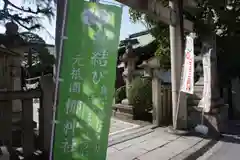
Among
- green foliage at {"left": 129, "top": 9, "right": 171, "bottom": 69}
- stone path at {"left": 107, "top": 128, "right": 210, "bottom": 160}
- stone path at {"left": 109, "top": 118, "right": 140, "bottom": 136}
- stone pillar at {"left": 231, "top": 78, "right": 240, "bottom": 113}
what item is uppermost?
green foliage at {"left": 129, "top": 9, "right": 171, "bottom": 69}

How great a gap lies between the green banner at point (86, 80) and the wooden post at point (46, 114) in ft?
2.40

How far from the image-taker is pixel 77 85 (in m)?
2.69

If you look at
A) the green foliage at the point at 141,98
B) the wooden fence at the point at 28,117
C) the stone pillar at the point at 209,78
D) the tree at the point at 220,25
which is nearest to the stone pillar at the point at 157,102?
the green foliage at the point at 141,98

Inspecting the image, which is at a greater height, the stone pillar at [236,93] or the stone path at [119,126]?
the stone pillar at [236,93]

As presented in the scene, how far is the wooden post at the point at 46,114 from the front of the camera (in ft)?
10.8

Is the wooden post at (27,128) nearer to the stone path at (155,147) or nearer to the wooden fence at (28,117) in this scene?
the wooden fence at (28,117)

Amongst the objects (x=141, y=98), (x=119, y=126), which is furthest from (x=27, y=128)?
(x=141, y=98)

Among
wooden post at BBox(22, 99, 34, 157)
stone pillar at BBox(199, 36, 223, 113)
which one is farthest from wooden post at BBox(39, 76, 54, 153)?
stone pillar at BBox(199, 36, 223, 113)

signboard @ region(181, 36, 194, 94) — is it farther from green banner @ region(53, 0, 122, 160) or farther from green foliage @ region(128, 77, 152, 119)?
green banner @ region(53, 0, 122, 160)

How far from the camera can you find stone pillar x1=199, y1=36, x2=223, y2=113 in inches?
261

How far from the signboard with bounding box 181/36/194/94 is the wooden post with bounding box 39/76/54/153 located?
146 inches

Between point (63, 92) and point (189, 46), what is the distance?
447 cm

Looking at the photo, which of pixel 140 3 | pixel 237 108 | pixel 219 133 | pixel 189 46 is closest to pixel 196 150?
pixel 219 133

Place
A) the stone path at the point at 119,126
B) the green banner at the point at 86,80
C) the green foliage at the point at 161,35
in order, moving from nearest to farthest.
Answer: the green banner at the point at 86,80, the stone path at the point at 119,126, the green foliage at the point at 161,35
